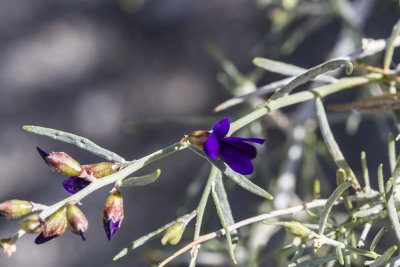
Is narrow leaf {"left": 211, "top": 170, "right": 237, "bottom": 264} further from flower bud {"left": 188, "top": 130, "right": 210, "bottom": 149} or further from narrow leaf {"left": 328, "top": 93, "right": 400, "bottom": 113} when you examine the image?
narrow leaf {"left": 328, "top": 93, "right": 400, "bottom": 113}

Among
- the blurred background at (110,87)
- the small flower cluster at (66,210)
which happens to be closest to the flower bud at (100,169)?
the small flower cluster at (66,210)

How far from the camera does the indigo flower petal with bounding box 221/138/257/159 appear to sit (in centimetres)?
92

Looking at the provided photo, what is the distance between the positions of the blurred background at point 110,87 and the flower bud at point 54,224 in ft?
6.16

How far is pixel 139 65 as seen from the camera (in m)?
2.97

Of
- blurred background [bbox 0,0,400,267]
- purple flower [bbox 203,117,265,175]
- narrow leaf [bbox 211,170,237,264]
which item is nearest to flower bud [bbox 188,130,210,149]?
purple flower [bbox 203,117,265,175]

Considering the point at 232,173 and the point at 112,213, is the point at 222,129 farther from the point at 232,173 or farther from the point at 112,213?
the point at 112,213

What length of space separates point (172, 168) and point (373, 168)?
1.21 meters

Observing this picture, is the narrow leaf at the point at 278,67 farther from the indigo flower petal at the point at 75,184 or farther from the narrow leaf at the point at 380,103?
the indigo flower petal at the point at 75,184

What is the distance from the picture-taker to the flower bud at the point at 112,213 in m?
0.91

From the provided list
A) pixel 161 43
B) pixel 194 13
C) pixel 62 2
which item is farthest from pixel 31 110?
pixel 194 13

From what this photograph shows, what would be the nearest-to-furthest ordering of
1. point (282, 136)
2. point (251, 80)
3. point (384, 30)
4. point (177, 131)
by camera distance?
point (251, 80) < point (384, 30) < point (282, 136) < point (177, 131)

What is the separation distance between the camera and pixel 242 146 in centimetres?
92

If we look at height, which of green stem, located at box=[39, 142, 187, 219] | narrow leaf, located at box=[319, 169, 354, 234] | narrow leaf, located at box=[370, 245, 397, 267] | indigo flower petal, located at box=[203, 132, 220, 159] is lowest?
narrow leaf, located at box=[370, 245, 397, 267]

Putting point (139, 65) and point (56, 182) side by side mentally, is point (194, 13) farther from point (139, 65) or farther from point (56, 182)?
point (56, 182)
